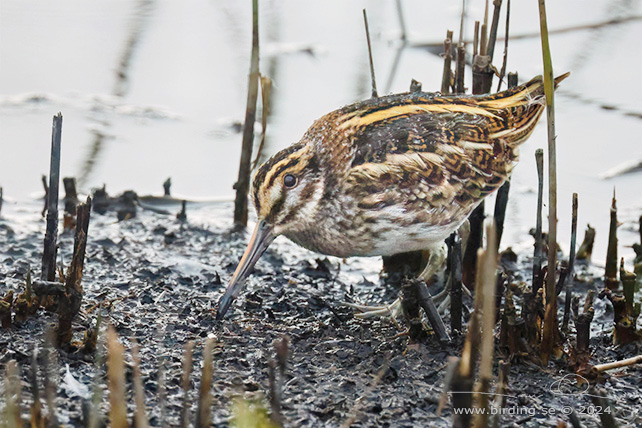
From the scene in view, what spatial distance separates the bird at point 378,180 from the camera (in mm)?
4820

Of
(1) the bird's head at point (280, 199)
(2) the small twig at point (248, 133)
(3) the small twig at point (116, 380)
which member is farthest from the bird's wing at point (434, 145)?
(3) the small twig at point (116, 380)

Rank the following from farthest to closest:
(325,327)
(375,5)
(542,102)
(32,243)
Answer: (375,5) < (32,243) < (542,102) < (325,327)

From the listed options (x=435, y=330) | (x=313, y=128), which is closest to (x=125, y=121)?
(x=313, y=128)

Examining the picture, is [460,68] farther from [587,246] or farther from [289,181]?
[587,246]

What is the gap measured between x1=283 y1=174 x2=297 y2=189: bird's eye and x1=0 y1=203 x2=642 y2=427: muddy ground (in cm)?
69

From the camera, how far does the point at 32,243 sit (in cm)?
581

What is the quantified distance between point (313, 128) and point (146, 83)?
374 cm

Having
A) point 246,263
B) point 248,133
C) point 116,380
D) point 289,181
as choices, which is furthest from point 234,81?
point 116,380

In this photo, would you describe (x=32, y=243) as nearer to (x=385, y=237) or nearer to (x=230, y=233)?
(x=230, y=233)

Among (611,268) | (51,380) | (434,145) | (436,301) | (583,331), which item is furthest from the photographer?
(611,268)

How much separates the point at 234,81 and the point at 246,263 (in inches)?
160

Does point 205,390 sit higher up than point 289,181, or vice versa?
point 289,181

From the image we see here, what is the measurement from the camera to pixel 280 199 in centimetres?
486

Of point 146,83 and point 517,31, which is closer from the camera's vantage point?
point 146,83
